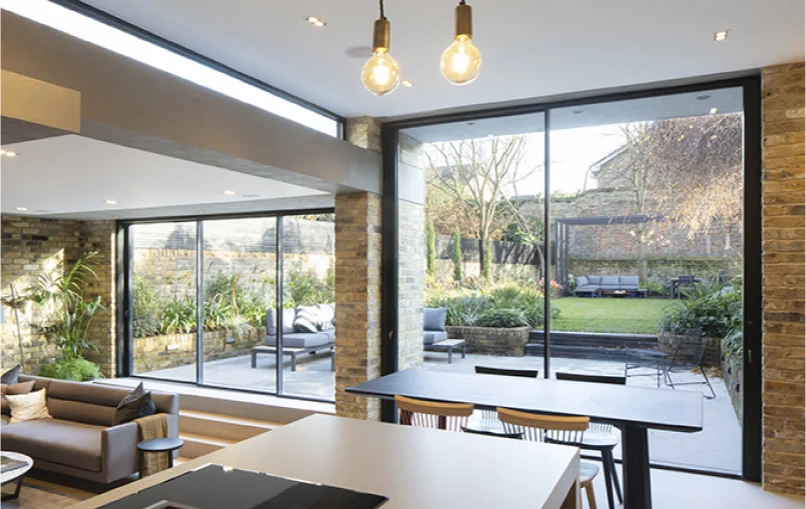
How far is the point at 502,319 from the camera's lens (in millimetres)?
5008

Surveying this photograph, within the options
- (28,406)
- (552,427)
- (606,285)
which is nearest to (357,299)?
(606,285)

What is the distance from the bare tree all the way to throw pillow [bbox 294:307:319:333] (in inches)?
88.0

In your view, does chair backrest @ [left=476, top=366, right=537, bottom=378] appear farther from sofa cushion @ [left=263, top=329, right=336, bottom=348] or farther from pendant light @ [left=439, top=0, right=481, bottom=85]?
pendant light @ [left=439, top=0, right=481, bottom=85]

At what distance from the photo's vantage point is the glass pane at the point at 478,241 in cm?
486

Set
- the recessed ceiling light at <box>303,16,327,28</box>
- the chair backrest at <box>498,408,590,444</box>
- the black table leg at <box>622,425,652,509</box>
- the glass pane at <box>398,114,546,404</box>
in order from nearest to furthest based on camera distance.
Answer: the chair backrest at <box>498,408,590,444</box> → the black table leg at <box>622,425,652,509</box> → the recessed ceiling light at <box>303,16,327,28</box> → the glass pane at <box>398,114,546,404</box>

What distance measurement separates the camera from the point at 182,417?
19.9ft

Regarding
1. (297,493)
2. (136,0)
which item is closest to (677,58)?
(136,0)

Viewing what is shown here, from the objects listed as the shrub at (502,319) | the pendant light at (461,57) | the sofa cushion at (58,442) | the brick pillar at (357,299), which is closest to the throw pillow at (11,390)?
the sofa cushion at (58,442)

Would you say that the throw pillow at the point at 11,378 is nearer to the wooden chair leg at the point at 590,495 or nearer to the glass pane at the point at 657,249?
the glass pane at the point at 657,249

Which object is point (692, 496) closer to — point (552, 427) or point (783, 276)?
point (783, 276)

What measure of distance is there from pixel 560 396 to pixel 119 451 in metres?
3.71

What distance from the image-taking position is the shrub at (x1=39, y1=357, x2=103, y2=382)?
7.39 meters

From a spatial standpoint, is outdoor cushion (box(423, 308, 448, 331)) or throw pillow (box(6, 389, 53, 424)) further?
throw pillow (box(6, 389, 53, 424))

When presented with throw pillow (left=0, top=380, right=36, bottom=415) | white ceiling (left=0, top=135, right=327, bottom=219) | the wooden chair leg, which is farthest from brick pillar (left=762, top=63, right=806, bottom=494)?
throw pillow (left=0, top=380, right=36, bottom=415)
